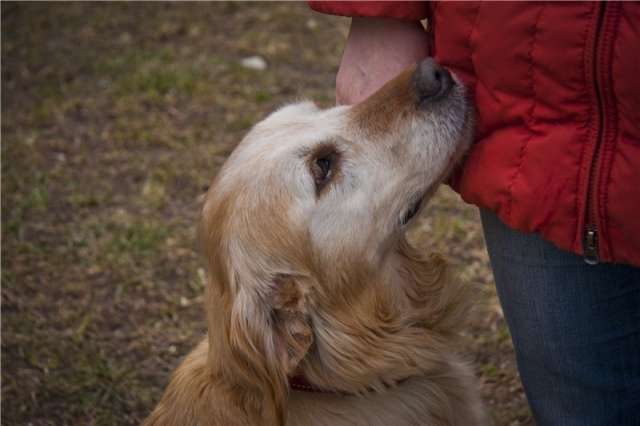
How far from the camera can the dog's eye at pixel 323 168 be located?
2768 millimetres

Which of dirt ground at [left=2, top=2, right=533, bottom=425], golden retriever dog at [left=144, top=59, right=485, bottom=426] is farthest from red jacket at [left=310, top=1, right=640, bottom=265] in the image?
dirt ground at [left=2, top=2, right=533, bottom=425]

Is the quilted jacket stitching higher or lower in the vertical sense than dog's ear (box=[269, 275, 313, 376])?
higher

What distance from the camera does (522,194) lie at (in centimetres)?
235

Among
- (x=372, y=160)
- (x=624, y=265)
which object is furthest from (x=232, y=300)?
(x=624, y=265)

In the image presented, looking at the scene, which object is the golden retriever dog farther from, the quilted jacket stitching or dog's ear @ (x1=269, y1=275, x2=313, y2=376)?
the quilted jacket stitching

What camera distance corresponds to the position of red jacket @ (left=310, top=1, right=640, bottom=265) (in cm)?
206

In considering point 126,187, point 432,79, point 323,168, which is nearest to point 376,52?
point 432,79

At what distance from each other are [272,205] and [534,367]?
34.9 inches

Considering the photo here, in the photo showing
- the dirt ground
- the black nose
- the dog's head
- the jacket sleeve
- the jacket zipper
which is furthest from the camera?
the dirt ground

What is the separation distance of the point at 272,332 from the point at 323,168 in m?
0.50

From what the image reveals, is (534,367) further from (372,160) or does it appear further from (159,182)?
(159,182)

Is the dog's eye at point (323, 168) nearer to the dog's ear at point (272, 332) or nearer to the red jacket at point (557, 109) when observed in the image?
the dog's ear at point (272, 332)

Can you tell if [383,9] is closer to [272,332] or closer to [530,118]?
[530,118]

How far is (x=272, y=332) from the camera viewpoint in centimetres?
269
